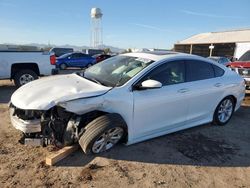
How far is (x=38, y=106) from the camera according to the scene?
3.79 metres

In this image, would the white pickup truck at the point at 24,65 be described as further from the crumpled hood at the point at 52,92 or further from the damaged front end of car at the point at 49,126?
the damaged front end of car at the point at 49,126

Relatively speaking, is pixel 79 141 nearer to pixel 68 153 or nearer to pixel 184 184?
pixel 68 153

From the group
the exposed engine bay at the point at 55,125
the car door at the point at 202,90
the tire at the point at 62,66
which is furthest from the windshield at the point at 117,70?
the tire at the point at 62,66

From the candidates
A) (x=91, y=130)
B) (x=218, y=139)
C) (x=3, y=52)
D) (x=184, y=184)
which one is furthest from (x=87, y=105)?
(x=3, y=52)

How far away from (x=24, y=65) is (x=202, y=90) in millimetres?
Result: 6939

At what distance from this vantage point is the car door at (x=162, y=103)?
172 inches

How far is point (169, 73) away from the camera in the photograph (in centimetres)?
484

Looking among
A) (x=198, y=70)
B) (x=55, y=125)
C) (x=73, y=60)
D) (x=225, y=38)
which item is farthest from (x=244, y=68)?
(x=225, y=38)

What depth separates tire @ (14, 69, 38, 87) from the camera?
963 cm

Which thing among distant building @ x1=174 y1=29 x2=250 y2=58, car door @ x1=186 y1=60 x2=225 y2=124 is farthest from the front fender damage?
distant building @ x1=174 y1=29 x2=250 y2=58

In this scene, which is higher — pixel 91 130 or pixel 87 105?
pixel 87 105

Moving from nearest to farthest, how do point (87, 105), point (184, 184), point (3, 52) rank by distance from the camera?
1. point (184, 184)
2. point (87, 105)
3. point (3, 52)

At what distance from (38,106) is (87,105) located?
26.8 inches

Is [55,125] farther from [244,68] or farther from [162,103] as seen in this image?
[244,68]
